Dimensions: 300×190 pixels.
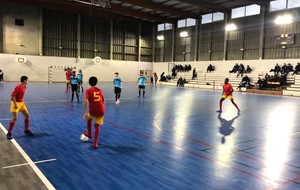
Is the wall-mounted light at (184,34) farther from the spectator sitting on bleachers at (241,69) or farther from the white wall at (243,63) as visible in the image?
the spectator sitting on bleachers at (241,69)

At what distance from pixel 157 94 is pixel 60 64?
22047mm

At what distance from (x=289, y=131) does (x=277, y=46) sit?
24437 mm

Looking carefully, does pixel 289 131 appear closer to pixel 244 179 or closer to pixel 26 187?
pixel 244 179

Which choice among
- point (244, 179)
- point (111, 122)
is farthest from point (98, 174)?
point (111, 122)

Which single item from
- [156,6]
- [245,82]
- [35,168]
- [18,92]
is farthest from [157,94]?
[35,168]

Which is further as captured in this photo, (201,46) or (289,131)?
(201,46)

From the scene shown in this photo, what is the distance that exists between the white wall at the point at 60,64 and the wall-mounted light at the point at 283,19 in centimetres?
2307

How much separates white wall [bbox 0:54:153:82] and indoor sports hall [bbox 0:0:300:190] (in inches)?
5.6

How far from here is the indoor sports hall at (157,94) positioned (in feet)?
15.7

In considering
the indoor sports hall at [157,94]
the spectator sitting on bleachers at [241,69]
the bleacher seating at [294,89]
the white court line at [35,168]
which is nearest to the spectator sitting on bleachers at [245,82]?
the indoor sports hall at [157,94]

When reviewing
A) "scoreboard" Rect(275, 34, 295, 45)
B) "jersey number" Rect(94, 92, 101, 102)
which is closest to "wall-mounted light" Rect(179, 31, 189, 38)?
"scoreboard" Rect(275, 34, 295, 45)

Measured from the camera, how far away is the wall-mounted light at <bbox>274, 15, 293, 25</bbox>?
28.5 meters

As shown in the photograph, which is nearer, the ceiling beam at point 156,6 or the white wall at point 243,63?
the white wall at point 243,63

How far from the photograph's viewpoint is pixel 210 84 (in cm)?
3441
